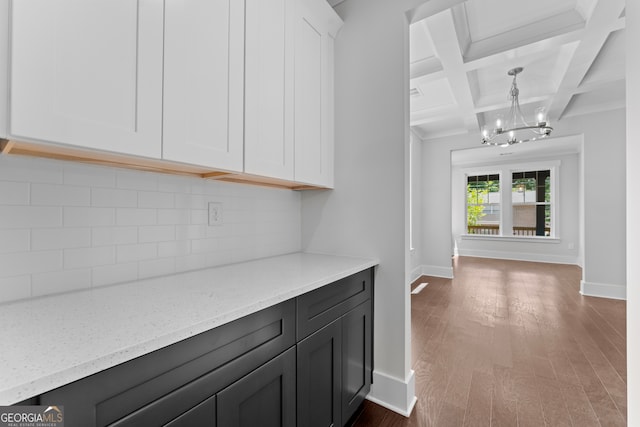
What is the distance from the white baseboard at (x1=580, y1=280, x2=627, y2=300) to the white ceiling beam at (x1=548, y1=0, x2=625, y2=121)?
2.57m

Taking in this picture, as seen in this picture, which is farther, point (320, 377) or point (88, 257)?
point (320, 377)

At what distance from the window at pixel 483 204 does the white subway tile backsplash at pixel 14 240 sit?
333 inches

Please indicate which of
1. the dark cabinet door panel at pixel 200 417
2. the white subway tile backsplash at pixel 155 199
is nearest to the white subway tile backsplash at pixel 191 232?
the white subway tile backsplash at pixel 155 199

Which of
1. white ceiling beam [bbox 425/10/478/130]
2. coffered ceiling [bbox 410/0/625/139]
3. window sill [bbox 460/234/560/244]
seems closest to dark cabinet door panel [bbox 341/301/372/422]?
coffered ceiling [bbox 410/0/625/139]

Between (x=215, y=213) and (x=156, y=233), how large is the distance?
1.06 feet

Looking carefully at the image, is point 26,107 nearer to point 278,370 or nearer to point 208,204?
point 208,204

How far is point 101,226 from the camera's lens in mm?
1102

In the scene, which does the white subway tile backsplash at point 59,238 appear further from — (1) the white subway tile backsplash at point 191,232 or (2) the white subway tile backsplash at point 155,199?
(1) the white subway tile backsplash at point 191,232

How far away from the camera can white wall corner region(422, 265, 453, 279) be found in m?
4.95

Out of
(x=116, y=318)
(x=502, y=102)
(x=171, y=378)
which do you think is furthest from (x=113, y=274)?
(x=502, y=102)

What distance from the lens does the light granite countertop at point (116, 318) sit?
21.0 inches

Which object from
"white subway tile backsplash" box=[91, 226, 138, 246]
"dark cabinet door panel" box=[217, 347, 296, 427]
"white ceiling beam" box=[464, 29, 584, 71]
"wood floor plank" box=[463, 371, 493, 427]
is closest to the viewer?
"dark cabinet door panel" box=[217, 347, 296, 427]

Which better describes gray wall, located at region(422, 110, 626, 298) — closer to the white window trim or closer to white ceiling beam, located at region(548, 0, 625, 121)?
white ceiling beam, located at region(548, 0, 625, 121)

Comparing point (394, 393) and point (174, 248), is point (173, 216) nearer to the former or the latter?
point (174, 248)
